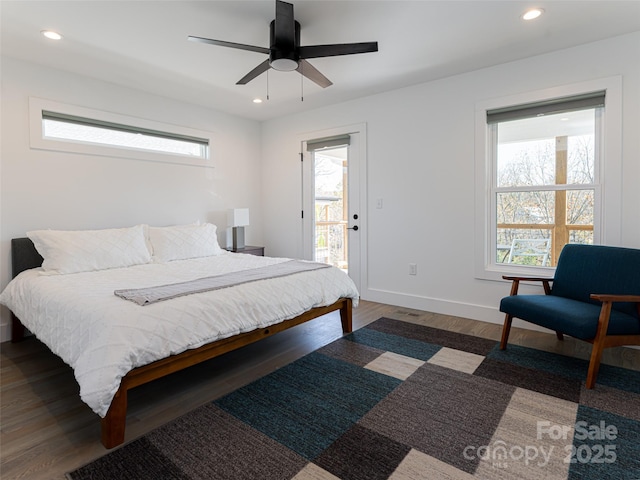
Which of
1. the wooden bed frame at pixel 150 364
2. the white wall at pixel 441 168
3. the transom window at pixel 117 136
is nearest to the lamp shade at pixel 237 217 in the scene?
the transom window at pixel 117 136

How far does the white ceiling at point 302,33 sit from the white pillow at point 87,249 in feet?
5.25

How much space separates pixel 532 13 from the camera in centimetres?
250

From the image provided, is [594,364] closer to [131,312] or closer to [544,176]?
[544,176]

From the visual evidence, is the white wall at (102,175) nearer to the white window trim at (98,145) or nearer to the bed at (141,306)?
the white window trim at (98,145)

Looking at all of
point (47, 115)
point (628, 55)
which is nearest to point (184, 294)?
point (47, 115)

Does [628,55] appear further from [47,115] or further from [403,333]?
[47,115]

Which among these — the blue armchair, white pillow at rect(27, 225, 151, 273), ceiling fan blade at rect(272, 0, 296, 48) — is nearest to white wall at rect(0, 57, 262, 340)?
white pillow at rect(27, 225, 151, 273)

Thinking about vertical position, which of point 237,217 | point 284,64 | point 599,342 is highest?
point 284,64

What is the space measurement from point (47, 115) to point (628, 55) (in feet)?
17.0

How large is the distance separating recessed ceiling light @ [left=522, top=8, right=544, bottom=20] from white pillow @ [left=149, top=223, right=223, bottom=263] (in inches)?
140

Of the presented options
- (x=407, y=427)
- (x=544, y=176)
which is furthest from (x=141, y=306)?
(x=544, y=176)

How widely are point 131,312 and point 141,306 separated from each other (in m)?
0.08

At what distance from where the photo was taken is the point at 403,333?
10.7ft

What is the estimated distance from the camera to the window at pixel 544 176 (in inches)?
123
